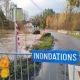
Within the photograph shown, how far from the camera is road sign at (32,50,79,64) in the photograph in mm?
3857

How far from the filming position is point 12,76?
5820 millimetres

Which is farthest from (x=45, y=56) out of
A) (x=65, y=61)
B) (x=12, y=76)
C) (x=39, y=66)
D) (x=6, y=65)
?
(x=39, y=66)

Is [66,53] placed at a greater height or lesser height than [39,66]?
greater

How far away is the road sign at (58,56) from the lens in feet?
12.7

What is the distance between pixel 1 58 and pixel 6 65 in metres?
0.21

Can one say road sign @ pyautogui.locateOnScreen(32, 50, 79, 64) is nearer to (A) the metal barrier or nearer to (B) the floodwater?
(A) the metal barrier

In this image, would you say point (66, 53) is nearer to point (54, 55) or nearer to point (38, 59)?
point (54, 55)

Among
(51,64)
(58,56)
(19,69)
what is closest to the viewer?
(58,56)

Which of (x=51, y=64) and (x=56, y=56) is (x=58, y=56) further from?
(x=51, y=64)

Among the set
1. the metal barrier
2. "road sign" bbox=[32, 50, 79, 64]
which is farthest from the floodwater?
"road sign" bbox=[32, 50, 79, 64]

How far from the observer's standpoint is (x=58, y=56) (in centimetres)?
395

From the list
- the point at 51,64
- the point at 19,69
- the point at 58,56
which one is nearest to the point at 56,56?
the point at 58,56

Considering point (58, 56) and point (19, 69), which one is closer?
point (58, 56)

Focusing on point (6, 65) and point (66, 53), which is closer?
point (66, 53)
